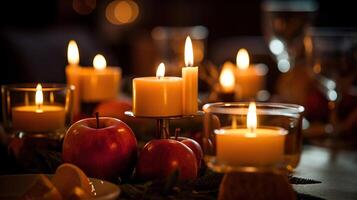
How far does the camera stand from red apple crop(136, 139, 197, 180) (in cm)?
87

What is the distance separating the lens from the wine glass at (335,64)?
4.69ft

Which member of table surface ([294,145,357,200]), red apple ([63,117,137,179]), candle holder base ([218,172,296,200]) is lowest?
table surface ([294,145,357,200])

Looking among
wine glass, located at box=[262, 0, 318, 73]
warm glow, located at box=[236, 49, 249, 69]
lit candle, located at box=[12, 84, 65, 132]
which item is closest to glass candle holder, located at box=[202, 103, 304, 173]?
lit candle, located at box=[12, 84, 65, 132]

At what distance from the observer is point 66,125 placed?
3.69 ft

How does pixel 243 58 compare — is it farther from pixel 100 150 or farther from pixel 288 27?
pixel 100 150

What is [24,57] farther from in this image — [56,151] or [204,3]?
[204,3]

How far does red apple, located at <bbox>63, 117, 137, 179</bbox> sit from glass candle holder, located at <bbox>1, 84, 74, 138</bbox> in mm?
195

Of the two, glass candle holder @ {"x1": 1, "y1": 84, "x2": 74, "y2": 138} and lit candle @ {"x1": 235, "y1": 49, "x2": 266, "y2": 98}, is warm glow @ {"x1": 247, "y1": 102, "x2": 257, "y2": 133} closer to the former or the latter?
glass candle holder @ {"x1": 1, "y1": 84, "x2": 74, "y2": 138}

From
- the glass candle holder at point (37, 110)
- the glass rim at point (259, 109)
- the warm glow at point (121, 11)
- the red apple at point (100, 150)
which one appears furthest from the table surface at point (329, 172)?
the warm glow at point (121, 11)

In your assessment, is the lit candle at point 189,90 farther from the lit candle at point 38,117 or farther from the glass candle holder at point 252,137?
the lit candle at point 38,117

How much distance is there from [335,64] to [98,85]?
20.5 inches

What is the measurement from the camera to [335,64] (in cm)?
146

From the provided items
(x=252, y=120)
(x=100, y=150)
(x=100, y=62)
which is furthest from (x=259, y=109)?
(x=100, y=62)

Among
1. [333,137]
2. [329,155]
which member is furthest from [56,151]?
[333,137]
